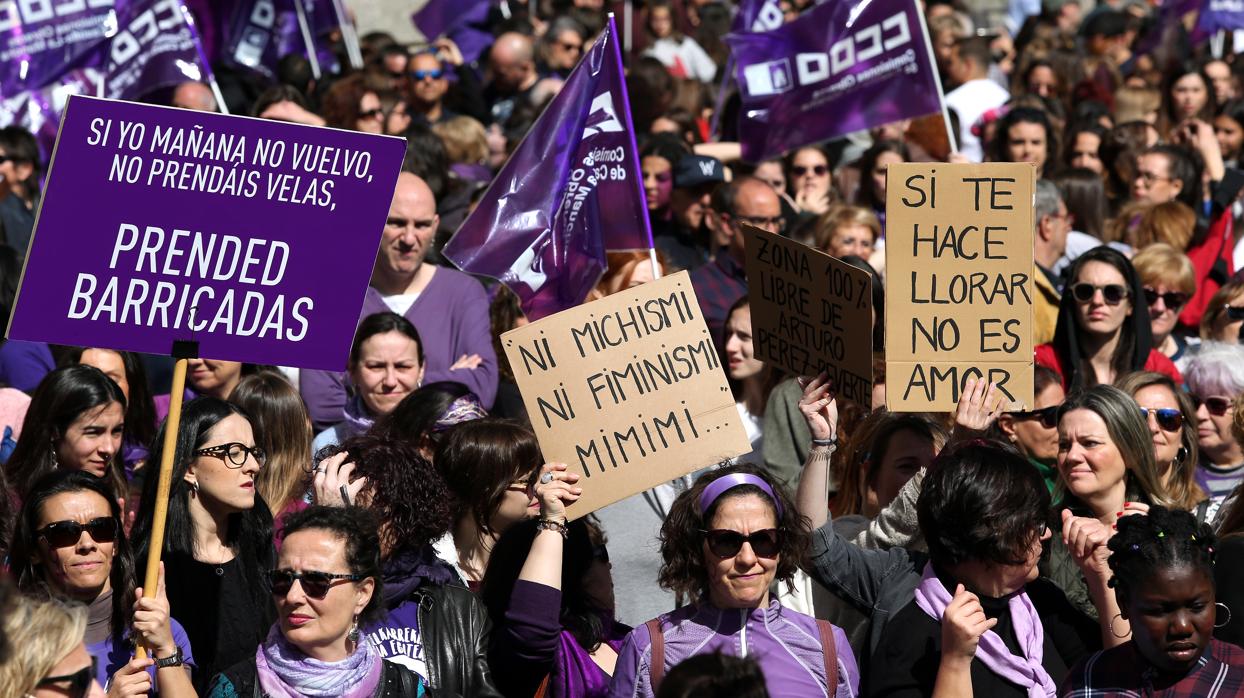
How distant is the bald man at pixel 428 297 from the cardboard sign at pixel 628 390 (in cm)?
216

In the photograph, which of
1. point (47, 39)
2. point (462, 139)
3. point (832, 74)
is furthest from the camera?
point (462, 139)

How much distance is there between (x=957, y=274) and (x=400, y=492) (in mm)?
1896

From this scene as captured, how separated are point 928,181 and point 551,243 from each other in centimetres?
227

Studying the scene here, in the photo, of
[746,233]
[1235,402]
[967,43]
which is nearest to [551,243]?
[746,233]

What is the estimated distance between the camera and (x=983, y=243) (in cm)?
579

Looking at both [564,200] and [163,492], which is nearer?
[163,492]

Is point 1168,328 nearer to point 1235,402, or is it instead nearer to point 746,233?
point 1235,402

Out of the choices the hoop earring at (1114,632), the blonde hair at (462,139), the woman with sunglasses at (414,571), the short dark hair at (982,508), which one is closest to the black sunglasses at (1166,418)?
the short dark hair at (982,508)

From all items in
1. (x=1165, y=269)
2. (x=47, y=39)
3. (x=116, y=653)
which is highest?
(x=47, y=39)

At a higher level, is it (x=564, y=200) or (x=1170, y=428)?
(x=564, y=200)

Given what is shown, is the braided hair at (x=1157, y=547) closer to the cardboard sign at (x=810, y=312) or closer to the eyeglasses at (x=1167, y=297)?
the cardboard sign at (x=810, y=312)

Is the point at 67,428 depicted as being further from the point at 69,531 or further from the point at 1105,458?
the point at 1105,458

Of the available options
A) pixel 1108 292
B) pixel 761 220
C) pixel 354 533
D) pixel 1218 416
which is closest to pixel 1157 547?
pixel 354 533

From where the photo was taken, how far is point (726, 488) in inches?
195
